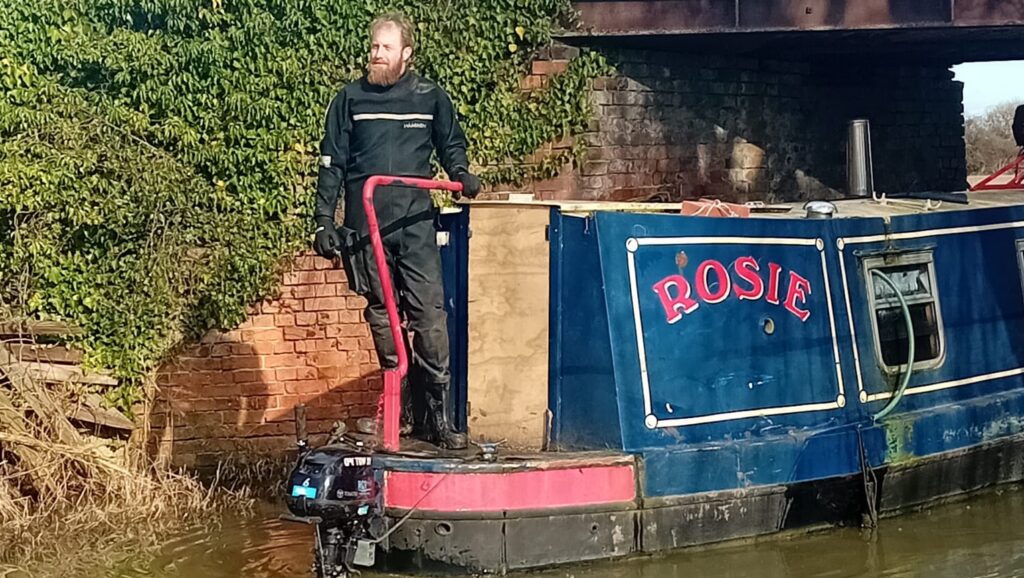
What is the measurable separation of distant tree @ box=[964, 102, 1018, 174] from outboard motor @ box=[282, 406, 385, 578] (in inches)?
1009

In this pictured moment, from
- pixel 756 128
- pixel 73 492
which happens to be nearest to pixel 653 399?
pixel 73 492

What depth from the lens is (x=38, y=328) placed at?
782 cm

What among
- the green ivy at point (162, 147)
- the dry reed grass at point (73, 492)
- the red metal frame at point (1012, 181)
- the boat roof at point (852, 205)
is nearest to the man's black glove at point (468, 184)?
the boat roof at point (852, 205)

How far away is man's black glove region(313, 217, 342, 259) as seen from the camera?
214 inches

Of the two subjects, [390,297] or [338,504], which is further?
[390,297]

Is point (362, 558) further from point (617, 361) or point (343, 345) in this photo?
point (343, 345)

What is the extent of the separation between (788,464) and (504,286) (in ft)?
5.39

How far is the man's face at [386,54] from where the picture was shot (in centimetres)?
553

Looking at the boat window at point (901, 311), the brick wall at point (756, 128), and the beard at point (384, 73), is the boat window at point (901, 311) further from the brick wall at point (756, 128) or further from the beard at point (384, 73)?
the beard at point (384, 73)

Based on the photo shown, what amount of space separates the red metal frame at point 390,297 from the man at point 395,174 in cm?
8

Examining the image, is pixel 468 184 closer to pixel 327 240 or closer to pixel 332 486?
pixel 327 240

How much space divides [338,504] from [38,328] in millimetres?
3394

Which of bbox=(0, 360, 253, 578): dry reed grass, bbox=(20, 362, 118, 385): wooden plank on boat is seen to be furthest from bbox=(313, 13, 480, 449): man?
bbox=(20, 362, 118, 385): wooden plank on boat

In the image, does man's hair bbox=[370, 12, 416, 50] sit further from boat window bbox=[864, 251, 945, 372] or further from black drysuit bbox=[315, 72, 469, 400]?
boat window bbox=[864, 251, 945, 372]
